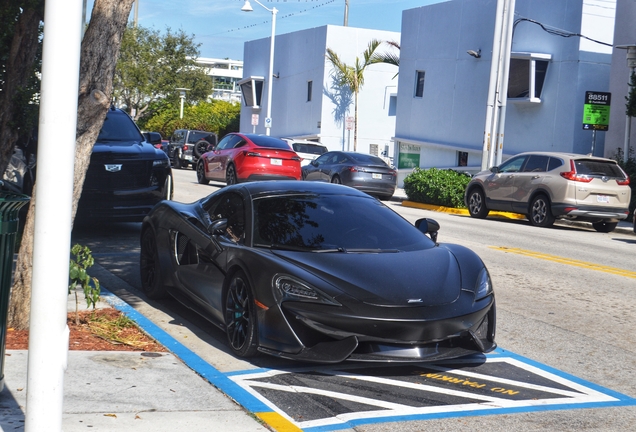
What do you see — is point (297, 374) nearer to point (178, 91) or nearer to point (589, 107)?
point (589, 107)

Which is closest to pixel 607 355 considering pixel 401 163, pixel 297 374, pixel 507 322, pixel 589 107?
pixel 507 322

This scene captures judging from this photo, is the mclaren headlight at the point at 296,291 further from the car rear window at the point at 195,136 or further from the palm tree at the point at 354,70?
the palm tree at the point at 354,70

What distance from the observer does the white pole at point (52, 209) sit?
3.88 meters

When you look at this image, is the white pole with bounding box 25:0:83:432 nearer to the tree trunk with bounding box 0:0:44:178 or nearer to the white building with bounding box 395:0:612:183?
the tree trunk with bounding box 0:0:44:178

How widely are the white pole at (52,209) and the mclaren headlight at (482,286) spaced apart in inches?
129

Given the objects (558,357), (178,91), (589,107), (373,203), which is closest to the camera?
(558,357)

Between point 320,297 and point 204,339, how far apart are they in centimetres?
162

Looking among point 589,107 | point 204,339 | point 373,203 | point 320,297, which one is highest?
point 589,107

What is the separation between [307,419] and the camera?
500 centimetres

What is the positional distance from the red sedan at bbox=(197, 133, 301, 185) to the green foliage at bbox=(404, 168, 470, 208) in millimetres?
3708

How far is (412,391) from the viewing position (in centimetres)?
567

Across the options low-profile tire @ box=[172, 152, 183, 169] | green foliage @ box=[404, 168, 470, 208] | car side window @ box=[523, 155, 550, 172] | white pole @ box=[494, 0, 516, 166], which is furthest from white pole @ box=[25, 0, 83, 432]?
low-profile tire @ box=[172, 152, 183, 169]

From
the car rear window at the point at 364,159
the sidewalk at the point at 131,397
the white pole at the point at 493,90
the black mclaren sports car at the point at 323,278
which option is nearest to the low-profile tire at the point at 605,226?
the white pole at the point at 493,90

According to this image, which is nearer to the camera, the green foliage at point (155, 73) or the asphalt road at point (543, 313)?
the asphalt road at point (543, 313)
